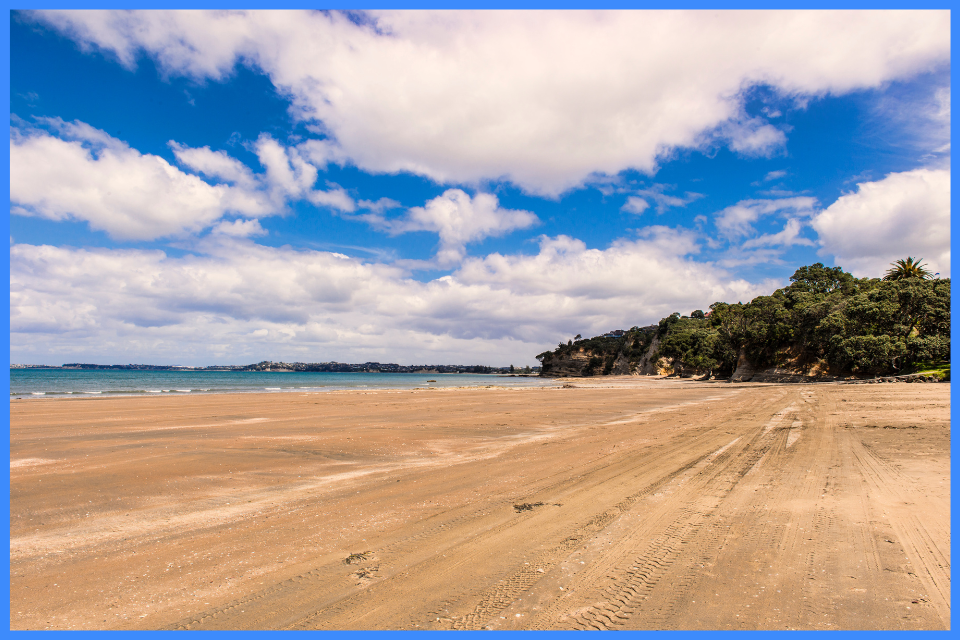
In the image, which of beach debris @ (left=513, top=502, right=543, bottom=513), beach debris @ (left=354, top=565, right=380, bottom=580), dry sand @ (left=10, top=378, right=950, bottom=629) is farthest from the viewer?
beach debris @ (left=513, top=502, right=543, bottom=513)

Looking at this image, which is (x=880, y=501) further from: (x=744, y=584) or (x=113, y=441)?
(x=113, y=441)

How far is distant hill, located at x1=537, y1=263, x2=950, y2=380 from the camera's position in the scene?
4684 cm

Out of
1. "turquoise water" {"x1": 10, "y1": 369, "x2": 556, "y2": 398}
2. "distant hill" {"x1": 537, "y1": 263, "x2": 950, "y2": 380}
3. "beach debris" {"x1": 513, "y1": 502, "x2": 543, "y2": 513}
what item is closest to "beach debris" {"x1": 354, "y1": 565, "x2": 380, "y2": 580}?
"beach debris" {"x1": 513, "y1": 502, "x2": 543, "y2": 513}

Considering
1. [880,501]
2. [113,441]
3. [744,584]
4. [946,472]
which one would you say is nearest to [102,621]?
[744,584]

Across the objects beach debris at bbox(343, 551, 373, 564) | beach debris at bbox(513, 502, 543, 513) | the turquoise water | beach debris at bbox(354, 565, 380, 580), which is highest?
beach debris at bbox(354, 565, 380, 580)

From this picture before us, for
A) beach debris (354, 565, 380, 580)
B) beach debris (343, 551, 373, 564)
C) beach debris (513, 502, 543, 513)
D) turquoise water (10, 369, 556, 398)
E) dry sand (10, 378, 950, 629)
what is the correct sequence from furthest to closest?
turquoise water (10, 369, 556, 398) → beach debris (513, 502, 543, 513) → beach debris (343, 551, 373, 564) → beach debris (354, 565, 380, 580) → dry sand (10, 378, 950, 629)

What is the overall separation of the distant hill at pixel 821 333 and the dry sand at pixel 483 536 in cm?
4888

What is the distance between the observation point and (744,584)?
12.8 ft

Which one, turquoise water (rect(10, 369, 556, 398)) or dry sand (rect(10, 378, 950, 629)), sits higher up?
dry sand (rect(10, 378, 950, 629))

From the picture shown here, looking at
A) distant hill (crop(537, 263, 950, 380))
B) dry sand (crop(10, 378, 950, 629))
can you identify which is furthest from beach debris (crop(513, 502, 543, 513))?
distant hill (crop(537, 263, 950, 380))

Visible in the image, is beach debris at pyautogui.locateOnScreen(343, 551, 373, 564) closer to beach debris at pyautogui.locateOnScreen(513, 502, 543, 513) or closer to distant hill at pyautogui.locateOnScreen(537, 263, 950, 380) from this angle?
beach debris at pyautogui.locateOnScreen(513, 502, 543, 513)

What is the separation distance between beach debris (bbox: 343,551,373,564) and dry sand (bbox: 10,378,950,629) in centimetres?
3

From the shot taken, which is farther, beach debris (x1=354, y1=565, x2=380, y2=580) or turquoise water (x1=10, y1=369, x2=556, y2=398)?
turquoise water (x1=10, y1=369, x2=556, y2=398)

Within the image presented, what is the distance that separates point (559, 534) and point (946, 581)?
3.38 meters
